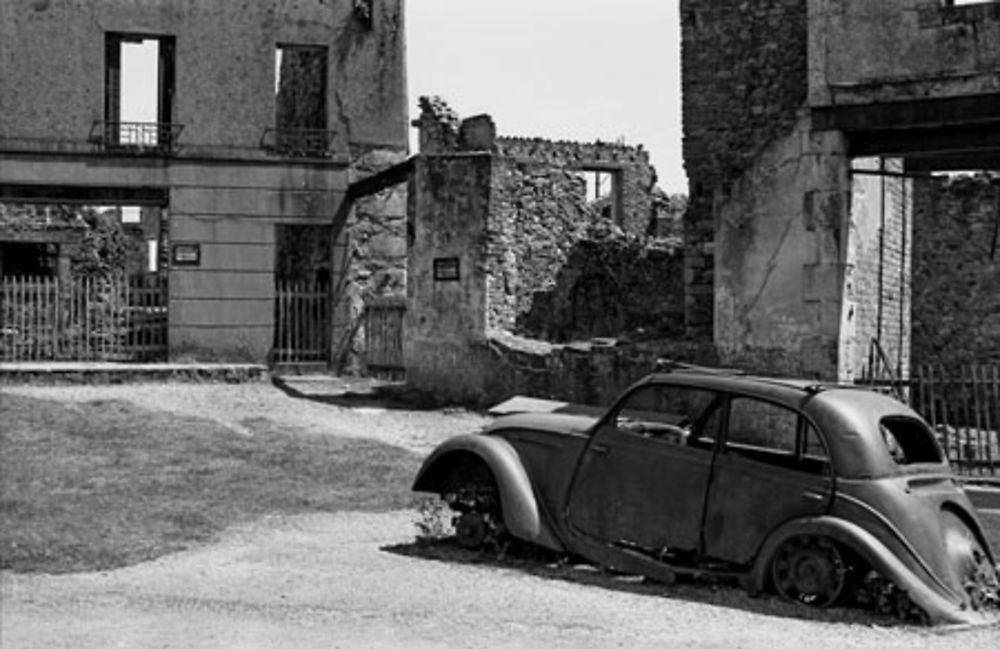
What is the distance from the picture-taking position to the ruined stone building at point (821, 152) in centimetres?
1423

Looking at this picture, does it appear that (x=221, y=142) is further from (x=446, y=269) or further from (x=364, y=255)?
(x=446, y=269)

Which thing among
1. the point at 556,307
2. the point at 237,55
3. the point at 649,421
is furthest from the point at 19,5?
the point at 649,421

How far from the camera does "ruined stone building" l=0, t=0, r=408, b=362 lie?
72.2 feet

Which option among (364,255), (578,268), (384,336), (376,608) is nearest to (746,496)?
(376,608)

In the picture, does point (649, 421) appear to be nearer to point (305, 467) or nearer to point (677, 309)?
point (305, 467)

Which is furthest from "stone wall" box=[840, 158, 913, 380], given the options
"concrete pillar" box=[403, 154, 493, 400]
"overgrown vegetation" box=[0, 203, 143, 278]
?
"overgrown vegetation" box=[0, 203, 143, 278]

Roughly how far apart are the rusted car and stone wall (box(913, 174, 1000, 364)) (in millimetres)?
15821

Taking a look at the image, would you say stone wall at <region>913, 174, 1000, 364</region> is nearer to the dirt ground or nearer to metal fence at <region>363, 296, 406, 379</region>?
metal fence at <region>363, 296, 406, 379</region>

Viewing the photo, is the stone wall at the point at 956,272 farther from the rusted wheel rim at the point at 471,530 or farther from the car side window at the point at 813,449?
the rusted wheel rim at the point at 471,530

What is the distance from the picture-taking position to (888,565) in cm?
683

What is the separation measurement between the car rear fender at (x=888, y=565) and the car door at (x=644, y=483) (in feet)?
2.31

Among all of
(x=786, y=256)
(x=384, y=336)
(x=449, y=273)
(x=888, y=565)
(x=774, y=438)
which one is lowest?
(x=888, y=565)

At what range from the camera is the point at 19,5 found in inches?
863

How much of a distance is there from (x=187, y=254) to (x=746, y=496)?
1654 centimetres
